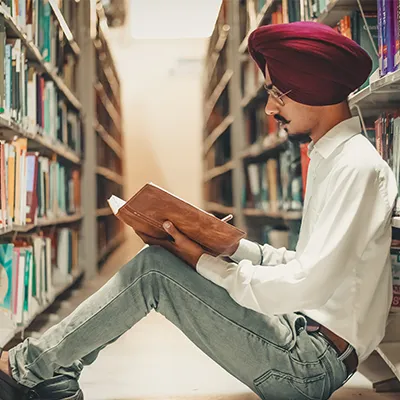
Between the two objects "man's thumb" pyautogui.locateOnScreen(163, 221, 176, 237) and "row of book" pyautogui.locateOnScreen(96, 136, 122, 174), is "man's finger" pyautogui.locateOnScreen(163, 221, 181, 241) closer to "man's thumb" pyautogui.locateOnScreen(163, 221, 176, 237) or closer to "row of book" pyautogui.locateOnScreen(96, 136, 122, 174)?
"man's thumb" pyautogui.locateOnScreen(163, 221, 176, 237)

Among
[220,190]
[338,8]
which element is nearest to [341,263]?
[338,8]

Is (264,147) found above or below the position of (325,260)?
above

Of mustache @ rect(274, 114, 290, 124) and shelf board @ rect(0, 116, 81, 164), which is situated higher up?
shelf board @ rect(0, 116, 81, 164)

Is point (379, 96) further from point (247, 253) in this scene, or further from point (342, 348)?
point (342, 348)

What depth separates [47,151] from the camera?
2926 mm

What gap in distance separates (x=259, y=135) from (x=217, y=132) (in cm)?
152

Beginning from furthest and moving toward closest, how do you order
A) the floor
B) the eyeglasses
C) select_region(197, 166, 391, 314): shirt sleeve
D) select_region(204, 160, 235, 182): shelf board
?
select_region(204, 160, 235, 182): shelf board
the floor
the eyeglasses
select_region(197, 166, 391, 314): shirt sleeve

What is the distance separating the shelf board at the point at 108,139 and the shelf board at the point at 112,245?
0.87 meters

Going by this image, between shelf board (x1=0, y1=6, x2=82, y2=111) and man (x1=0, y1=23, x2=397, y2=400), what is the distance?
95 centimetres

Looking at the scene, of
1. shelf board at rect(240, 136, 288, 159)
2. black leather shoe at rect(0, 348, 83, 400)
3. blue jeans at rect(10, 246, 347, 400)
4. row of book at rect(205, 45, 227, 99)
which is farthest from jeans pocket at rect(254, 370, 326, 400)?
row of book at rect(205, 45, 227, 99)

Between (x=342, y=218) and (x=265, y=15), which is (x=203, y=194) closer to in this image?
(x=265, y=15)

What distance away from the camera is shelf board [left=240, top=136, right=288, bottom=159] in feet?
10.5

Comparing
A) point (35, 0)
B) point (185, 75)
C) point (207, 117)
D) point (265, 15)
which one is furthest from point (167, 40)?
point (35, 0)

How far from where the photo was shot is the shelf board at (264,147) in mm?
3209
